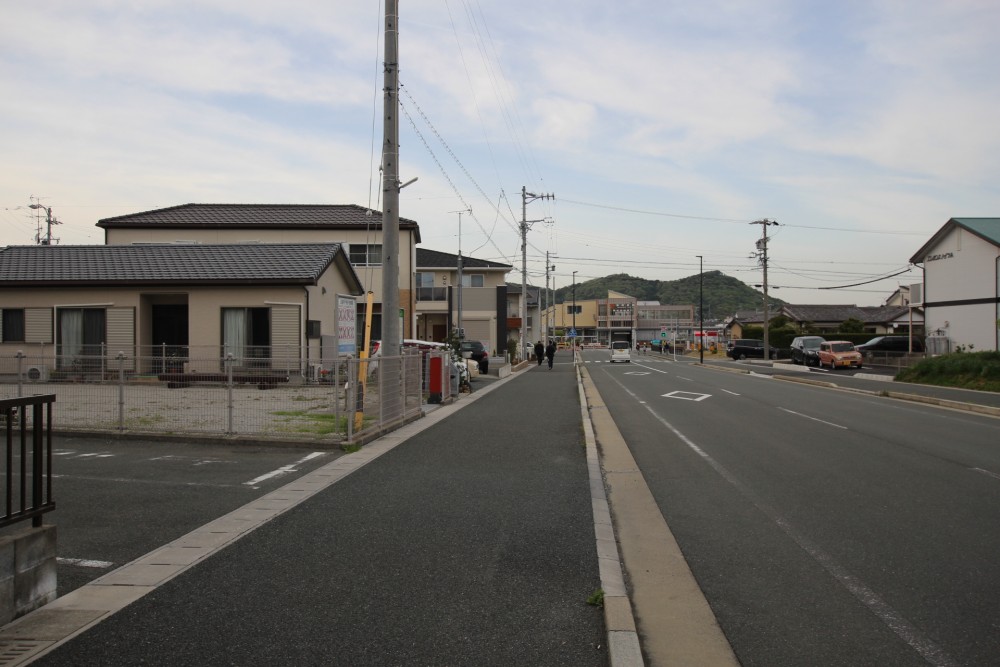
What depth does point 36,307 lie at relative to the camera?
24.5 meters

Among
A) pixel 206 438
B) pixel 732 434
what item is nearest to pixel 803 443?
pixel 732 434

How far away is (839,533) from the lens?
667 cm

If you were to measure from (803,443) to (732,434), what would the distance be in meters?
1.57

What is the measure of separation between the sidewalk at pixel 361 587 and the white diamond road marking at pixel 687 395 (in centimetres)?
1434

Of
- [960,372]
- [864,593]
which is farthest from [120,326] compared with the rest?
[960,372]

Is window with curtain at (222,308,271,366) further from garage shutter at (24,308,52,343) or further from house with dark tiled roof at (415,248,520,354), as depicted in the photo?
house with dark tiled roof at (415,248,520,354)

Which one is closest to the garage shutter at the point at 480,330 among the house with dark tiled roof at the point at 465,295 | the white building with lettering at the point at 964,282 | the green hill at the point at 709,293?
the house with dark tiled roof at the point at 465,295

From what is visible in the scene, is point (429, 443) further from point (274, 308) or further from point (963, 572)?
point (274, 308)

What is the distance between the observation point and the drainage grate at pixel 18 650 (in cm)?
388

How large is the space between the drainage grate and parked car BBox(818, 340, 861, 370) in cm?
4603

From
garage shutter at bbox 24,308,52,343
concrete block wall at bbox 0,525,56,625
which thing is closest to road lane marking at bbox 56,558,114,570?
concrete block wall at bbox 0,525,56,625

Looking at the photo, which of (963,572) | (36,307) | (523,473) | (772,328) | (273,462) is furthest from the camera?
(772,328)

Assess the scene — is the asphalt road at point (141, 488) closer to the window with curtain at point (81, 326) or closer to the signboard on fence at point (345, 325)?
the signboard on fence at point (345, 325)

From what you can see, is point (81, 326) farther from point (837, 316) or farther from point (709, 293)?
point (709, 293)
